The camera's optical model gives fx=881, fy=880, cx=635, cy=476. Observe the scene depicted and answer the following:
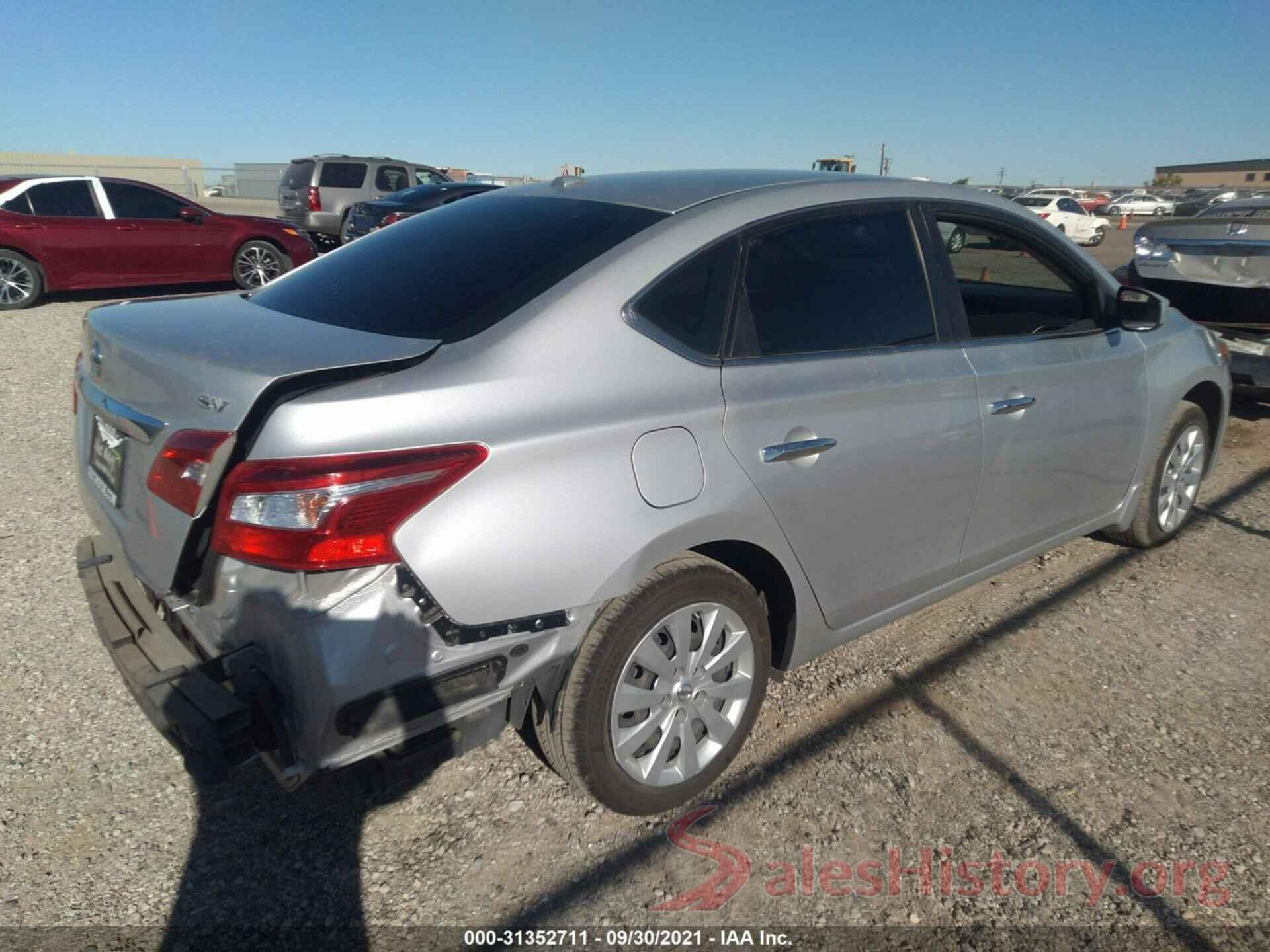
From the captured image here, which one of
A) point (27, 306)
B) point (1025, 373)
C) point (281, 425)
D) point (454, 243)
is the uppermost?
point (454, 243)

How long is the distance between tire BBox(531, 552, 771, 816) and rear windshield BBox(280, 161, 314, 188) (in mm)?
16690

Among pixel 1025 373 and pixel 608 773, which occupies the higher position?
pixel 1025 373

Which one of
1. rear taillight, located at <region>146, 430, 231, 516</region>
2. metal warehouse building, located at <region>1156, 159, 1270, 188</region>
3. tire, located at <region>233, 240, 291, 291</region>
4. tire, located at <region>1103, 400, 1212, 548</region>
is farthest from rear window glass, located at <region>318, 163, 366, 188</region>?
metal warehouse building, located at <region>1156, 159, 1270, 188</region>

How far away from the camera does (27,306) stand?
1005 centimetres

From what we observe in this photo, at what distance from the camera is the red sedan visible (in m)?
9.89

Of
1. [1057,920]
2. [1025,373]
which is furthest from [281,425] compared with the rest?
[1025,373]

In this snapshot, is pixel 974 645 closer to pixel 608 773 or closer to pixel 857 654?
pixel 857 654

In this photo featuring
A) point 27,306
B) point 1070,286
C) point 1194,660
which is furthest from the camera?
point 27,306

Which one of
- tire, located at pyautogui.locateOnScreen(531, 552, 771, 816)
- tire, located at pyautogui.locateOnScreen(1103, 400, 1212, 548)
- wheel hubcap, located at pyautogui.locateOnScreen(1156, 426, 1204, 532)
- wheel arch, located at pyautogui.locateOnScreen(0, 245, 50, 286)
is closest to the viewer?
tire, located at pyautogui.locateOnScreen(531, 552, 771, 816)

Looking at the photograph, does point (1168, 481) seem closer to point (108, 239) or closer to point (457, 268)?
point (457, 268)

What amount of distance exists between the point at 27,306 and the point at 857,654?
1052 cm

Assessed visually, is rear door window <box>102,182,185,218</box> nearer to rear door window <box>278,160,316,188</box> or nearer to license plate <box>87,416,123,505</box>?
rear door window <box>278,160,316,188</box>

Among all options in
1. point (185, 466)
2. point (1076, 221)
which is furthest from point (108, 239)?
point (1076, 221)

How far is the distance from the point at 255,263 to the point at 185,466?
1058 centimetres
